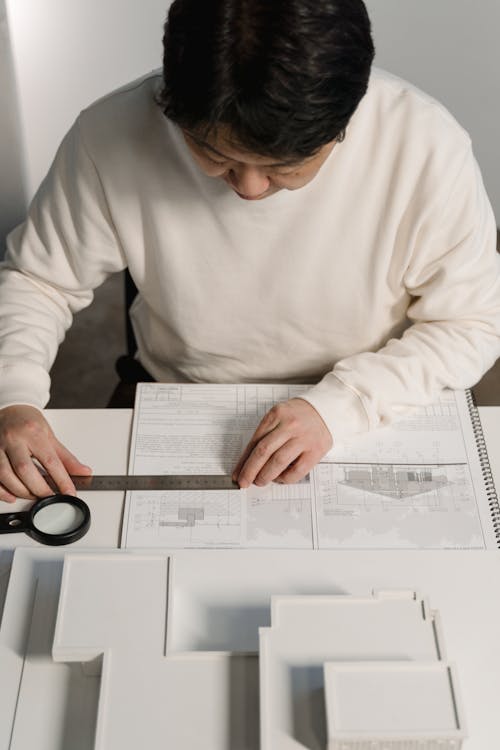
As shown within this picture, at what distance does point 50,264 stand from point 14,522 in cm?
44

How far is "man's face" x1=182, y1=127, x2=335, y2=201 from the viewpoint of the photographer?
100cm

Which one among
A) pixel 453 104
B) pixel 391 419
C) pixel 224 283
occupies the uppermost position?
pixel 453 104

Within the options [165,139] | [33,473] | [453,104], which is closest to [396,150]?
[165,139]

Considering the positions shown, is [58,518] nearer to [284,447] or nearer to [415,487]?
[284,447]

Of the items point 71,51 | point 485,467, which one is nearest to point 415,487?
point 485,467

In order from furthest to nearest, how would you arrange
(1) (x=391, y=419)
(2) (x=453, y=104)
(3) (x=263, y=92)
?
1. (2) (x=453, y=104)
2. (1) (x=391, y=419)
3. (3) (x=263, y=92)

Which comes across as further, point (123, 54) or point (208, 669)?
point (123, 54)

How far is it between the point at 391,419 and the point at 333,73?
1.88 feet

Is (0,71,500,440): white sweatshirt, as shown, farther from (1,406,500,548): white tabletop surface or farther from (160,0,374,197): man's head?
(160,0,374,197): man's head

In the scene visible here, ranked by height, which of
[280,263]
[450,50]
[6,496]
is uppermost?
[450,50]

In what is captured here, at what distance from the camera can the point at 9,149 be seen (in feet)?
6.87

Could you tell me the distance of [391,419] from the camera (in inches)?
52.5

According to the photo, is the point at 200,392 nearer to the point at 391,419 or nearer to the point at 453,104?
A: the point at 391,419

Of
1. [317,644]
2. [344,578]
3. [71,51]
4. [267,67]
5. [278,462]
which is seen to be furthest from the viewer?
[71,51]
